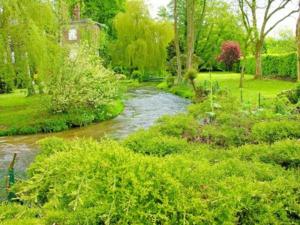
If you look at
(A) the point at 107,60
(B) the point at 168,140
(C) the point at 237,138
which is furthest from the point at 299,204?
(A) the point at 107,60

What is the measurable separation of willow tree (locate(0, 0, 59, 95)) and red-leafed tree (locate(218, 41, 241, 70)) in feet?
97.0

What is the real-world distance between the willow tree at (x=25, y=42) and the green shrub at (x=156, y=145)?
37.6 ft

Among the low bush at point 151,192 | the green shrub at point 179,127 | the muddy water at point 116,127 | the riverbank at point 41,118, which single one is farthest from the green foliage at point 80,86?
the low bush at point 151,192

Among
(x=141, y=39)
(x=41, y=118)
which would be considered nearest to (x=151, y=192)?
(x=41, y=118)

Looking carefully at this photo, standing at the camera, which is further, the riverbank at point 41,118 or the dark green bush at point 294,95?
the riverbank at point 41,118

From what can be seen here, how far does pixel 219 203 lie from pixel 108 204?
31.2 inches

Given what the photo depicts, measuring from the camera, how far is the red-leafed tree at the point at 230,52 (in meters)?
43.2

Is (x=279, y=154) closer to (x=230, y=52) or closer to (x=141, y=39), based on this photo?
(x=141, y=39)

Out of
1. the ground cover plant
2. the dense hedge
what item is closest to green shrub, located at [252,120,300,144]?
the ground cover plant

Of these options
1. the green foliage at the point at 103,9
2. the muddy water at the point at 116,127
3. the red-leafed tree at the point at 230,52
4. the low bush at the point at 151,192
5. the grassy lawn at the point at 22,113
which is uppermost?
the green foliage at the point at 103,9

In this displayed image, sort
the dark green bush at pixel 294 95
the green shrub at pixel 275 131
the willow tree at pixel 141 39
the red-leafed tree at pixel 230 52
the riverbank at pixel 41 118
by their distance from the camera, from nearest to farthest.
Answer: the green shrub at pixel 275 131 → the dark green bush at pixel 294 95 → the riverbank at pixel 41 118 → the willow tree at pixel 141 39 → the red-leafed tree at pixel 230 52

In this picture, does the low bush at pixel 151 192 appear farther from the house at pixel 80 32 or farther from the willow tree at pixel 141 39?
the willow tree at pixel 141 39

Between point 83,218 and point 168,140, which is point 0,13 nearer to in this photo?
point 168,140

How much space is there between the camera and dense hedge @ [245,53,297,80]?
29.9 meters
